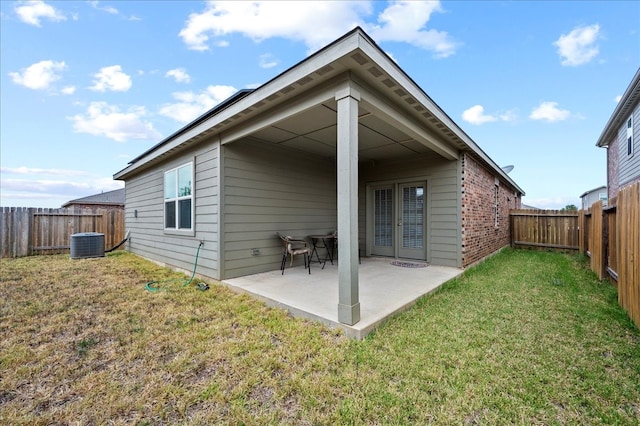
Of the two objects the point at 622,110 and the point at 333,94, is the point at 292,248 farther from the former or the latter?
the point at 622,110

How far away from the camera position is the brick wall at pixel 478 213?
5.80 metres

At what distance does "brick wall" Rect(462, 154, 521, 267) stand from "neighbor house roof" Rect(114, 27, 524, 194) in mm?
1128

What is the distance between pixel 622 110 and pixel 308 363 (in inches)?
476

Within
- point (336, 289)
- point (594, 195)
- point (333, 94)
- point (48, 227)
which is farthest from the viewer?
point (594, 195)

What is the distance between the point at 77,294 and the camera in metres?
4.14

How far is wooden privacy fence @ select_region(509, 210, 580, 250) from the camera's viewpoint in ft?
30.2

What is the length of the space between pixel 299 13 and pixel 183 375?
6.49 m

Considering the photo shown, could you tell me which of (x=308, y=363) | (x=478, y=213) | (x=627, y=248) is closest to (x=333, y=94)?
(x=308, y=363)

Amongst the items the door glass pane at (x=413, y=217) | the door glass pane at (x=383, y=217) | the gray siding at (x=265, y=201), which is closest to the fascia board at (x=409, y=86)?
the door glass pane at (x=413, y=217)

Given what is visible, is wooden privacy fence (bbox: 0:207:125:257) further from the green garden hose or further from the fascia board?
the fascia board

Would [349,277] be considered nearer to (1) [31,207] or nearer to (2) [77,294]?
(2) [77,294]

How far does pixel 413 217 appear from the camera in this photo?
6523mm

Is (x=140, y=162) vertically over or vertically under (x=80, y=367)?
over

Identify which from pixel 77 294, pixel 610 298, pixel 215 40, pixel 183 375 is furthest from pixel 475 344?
pixel 215 40
